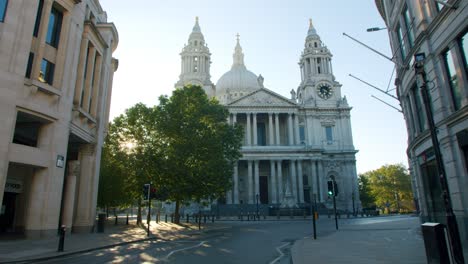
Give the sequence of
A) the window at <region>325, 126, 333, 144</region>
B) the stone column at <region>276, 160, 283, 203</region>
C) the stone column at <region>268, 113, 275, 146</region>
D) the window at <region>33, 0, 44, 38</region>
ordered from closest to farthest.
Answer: the window at <region>33, 0, 44, 38</region>
the stone column at <region>276, 160, 283, 203</region>
the stone column at <region>268, 113, 275, 146</region>
the window at <region>325, 126, 333, 144</region>

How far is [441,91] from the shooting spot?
13.6m

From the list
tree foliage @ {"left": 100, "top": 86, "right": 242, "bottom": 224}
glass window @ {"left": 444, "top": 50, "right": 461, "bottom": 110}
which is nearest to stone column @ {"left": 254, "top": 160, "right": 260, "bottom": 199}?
tree foliage @ {"left": 100, "top": 86, "right": 242, "bottom": 224}

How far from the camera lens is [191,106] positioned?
32.8 meters

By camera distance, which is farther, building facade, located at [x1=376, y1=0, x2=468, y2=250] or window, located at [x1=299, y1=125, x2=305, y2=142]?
window, located at [x1=299, y1=125, x2=305, y2=142]

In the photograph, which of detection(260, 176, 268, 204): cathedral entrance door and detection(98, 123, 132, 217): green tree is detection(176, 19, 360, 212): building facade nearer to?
detection(260, 176, 268, 204): cathedral entrance door

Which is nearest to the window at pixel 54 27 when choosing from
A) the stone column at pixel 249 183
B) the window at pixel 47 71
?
the window at pixel 47 71

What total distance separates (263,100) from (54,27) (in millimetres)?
50849

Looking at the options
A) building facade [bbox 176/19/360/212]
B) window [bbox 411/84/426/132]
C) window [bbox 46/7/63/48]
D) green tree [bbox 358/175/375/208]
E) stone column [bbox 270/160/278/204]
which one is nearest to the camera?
window [bbox 411/84/426/132]

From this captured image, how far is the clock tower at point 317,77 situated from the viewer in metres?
71.9

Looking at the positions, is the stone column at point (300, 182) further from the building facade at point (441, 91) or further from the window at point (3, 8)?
the window at point (3, 8)

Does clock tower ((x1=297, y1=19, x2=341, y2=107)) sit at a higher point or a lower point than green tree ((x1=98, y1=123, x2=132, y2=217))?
higher

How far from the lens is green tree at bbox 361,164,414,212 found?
83250 millimetres

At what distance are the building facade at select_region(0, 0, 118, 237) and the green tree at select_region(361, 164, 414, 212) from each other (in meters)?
77.4

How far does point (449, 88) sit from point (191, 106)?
23.7 m
